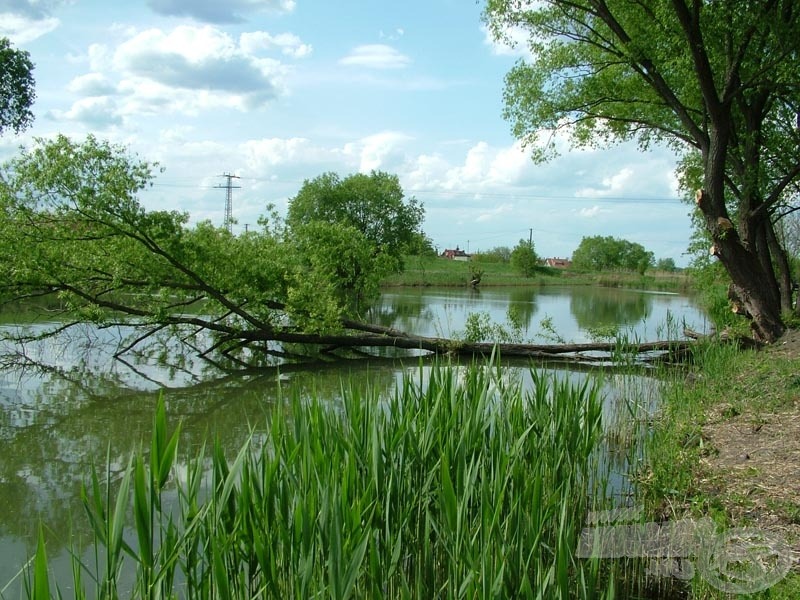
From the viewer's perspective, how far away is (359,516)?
2873 mm

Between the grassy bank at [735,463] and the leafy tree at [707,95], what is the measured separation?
17.2 ft

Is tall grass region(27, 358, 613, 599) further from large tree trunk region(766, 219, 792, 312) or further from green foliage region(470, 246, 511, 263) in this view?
green foliage region(470, 246, 511, 263)

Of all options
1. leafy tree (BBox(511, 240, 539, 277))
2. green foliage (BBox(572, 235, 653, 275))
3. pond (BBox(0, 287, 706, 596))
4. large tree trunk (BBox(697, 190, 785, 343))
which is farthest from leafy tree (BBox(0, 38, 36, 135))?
green foliage (BBox(572, 235, 653, 275))

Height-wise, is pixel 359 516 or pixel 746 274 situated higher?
pixel 746 274

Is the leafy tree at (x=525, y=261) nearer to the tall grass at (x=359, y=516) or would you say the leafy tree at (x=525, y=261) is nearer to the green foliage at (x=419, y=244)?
the green foliage at (x=419, y=244)

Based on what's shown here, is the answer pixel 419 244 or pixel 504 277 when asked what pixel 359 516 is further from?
pixel 504 277

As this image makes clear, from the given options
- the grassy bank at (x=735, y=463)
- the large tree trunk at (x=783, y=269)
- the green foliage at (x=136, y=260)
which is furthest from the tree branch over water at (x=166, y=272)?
the large tree trunk at (x=783, y=269)

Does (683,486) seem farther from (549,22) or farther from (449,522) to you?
(549,22)

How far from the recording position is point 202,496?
5832mm

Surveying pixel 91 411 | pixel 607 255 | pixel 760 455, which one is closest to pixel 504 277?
pixel 607 255

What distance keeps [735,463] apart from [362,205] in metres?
40.3

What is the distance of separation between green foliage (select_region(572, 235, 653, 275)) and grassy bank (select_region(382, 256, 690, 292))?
2189cm

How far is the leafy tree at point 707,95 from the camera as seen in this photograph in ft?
40.7

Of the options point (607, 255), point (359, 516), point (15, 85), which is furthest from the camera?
point (607, 255)
